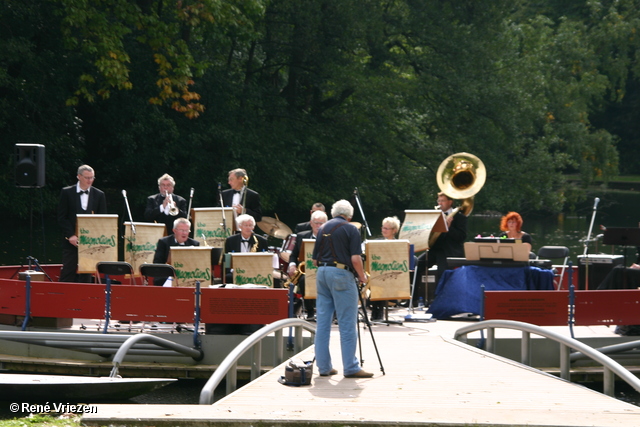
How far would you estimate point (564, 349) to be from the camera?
10.1m

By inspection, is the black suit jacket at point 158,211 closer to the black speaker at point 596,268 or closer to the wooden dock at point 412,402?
the wooden dock at point 412,402

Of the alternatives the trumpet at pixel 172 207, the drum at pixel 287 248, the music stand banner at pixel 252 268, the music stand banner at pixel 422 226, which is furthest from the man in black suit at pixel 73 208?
the music stand banner at pixel 422 226

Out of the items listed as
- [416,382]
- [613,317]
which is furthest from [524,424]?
[613,317]

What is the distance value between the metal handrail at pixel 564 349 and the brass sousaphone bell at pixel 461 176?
400 centimetres

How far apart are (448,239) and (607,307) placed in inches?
125

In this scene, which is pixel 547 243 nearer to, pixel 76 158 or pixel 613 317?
pixel 76 158

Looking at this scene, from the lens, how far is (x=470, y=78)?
32.7 meters

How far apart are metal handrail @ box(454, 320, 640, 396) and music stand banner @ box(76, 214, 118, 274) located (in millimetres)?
5056

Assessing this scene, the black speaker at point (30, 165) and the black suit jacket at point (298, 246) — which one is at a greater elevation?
the black speaker at point (30, 165)

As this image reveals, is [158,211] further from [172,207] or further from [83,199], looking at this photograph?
[83,199]

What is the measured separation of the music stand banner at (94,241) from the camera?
43.7 feet

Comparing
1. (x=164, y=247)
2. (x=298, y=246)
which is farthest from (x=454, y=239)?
(x=164, y=247)

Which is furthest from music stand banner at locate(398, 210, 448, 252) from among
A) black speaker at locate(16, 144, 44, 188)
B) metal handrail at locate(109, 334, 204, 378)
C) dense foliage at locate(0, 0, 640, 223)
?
dense foliage at locate(0, 0, 640, 223)

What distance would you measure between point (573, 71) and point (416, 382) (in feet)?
108
